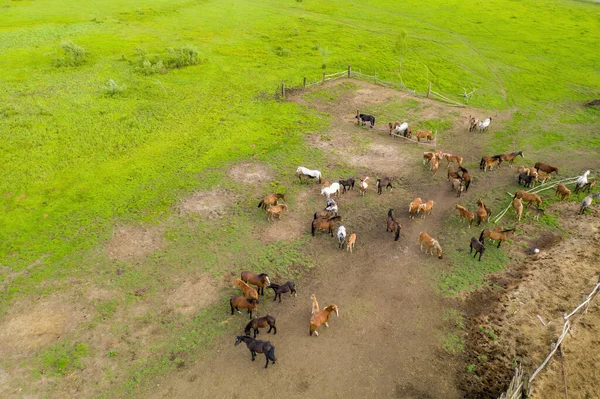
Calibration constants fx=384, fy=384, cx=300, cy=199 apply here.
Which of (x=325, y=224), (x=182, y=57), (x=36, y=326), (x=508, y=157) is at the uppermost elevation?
(x=182, y=57)

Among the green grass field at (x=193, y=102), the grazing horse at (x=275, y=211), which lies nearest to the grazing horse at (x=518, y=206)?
the green grass field at (x=193, y=102)

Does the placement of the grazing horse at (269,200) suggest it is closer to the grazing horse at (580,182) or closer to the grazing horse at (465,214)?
the grazing horse at (465,214)

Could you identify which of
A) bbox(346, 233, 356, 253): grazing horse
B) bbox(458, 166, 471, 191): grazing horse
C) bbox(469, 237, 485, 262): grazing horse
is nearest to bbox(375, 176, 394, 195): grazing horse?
bbox(458, 166, 471, 191): grazing horse

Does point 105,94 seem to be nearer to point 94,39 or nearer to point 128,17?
point 94,39

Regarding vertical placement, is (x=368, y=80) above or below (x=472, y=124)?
above

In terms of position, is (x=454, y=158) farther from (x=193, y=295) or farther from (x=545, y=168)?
(x=193, y=295)

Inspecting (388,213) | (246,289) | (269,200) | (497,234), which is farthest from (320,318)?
(497,234)

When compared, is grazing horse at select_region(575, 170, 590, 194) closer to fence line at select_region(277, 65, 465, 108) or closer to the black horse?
fence line at select_region(277, 65, 465, 108)

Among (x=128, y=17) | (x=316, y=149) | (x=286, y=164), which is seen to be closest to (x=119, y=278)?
(x=286, y=164)

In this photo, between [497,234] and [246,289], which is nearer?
[246,289]
